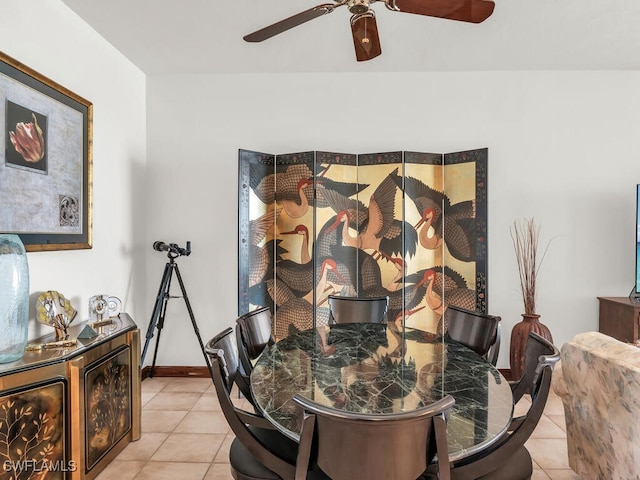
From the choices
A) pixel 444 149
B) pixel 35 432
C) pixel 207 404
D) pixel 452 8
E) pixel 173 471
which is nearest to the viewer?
pixel 452 8

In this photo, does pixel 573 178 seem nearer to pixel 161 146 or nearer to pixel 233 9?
pixel 233 9

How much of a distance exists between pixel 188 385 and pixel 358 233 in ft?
6.57

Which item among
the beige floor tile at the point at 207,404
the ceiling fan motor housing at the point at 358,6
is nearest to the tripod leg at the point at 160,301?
the beige floor tile at the point at 207,404

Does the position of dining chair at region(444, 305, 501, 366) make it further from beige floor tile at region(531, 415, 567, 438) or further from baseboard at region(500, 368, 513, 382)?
baseboard at region(500, 368, 513, 382)

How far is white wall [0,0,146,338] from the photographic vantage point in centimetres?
225

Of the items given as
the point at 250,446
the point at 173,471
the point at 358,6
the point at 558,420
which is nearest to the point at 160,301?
the point at 173,471

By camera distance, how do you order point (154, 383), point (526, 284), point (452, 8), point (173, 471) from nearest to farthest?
point (452, 8)
point (173, 471)
point (526, 284)
point (154, 383)

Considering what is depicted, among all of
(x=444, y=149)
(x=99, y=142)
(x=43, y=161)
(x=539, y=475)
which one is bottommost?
(x=539, y=475)

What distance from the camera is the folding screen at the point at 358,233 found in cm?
333

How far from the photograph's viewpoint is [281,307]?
11.1ft

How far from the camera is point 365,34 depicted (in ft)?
5.72

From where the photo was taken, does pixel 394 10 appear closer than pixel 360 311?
Yes

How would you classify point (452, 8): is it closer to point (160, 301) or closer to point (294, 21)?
point (294, 21)

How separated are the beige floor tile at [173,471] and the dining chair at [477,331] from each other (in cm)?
160
